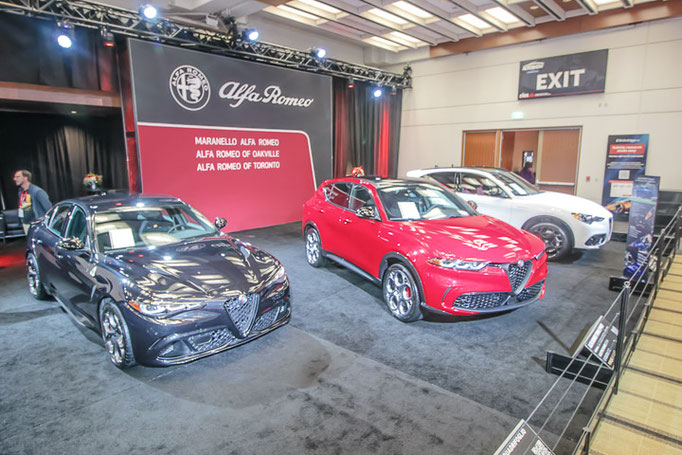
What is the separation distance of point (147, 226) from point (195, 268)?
891 millimetres

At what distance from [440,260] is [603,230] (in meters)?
3.93

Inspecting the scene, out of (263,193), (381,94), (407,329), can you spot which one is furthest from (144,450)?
(381,94)

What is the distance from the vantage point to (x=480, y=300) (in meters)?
3.68

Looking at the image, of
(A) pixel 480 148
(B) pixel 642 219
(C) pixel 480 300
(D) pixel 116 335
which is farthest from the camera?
(A) pixel 480 148

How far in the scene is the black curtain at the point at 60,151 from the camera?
9.04 meters

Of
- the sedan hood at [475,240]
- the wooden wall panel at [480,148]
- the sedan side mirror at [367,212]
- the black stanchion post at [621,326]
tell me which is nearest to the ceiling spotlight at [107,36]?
the sedan side mirror at [367,212]

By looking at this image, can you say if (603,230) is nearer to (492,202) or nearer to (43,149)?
(492,202)

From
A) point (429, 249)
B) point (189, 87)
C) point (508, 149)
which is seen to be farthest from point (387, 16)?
point (429, 249)

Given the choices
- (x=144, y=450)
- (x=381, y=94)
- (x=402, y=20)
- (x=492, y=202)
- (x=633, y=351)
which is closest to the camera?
(x=144, y=450)

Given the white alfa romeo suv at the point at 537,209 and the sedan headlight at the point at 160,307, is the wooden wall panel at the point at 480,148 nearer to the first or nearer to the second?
the white alfa romeo suv at the point at 537,209

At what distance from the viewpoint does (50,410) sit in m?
2.71

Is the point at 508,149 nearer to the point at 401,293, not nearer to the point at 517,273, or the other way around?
the point at 517,273

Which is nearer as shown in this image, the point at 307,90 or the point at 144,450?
the point at 144,450

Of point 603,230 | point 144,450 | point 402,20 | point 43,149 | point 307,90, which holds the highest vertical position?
point 402,20
